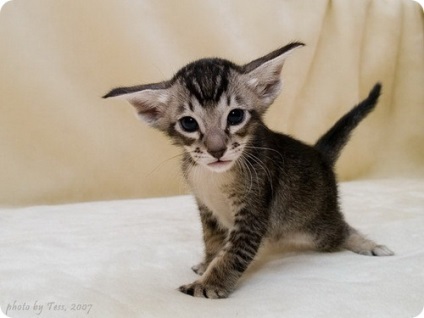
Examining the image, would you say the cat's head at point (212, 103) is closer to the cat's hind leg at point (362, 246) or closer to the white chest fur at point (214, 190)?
the white chest fur at point (214, 190)

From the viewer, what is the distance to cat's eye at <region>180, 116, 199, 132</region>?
1.54 m

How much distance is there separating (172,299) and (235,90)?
1.89 ft

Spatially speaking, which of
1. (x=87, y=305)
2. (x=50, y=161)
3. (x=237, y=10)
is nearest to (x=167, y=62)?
(x=237, y=10)

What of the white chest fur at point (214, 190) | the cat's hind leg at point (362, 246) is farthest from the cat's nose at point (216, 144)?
the cat's hind leg at point (362, 246)

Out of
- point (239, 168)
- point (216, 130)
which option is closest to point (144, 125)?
point (239, 168)

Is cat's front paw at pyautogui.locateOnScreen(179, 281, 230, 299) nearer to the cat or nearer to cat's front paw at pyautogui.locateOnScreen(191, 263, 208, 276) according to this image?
the cat

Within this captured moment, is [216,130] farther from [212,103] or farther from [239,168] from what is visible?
[239,168]

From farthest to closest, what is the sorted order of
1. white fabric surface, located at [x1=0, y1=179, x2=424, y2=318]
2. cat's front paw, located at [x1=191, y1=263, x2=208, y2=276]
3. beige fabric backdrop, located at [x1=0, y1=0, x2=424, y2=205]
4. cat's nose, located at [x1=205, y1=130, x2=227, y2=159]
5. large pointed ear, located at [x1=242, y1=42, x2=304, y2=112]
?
beige fabric backdrop, located at [x1=0, y1=0, x2=424, y2=205], cat's front paw, located at [x1=191, y1=263, x2=208, y2=276], large pointed ear, located at [x1=242, y1=42, x2=304, y2=112], cat's nose, located at [x1=205, y1=130, x2=227, y2=159], white fabric surface, located at [x1=0, y1=179, x2=424, y2=318]

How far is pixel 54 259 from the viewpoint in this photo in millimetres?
1748

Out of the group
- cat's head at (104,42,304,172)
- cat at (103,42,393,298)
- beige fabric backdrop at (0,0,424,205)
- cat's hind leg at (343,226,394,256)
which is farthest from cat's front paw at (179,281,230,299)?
beige fabric backdrop at (0,0,424,205)

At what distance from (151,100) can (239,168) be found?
316mm

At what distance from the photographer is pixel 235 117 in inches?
61.5

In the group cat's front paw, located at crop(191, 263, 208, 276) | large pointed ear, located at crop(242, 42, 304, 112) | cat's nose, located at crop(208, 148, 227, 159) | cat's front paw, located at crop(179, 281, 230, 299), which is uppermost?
large pointed ear, located at crop(242, 42, 304, 112)

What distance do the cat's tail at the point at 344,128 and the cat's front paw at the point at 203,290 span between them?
724mm
